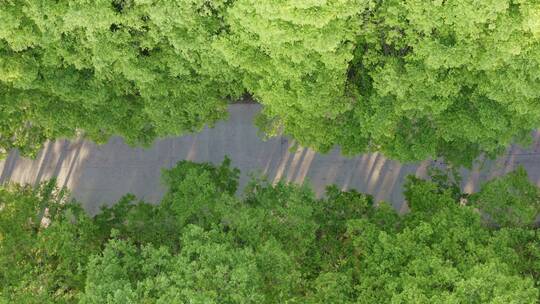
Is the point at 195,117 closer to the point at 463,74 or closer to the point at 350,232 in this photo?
the point at 350,232

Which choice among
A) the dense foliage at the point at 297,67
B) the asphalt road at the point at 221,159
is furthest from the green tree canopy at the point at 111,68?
the asphalt road at the point at 221,159

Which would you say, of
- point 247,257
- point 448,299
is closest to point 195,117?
point 247,257

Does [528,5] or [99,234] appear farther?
[99,234]

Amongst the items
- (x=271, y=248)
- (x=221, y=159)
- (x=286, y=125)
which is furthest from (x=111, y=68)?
(x=221, y=159)

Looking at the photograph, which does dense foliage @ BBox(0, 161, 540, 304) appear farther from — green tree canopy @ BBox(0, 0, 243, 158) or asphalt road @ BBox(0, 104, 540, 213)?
asphalt road @ BBox(0, 104, 540, 213)

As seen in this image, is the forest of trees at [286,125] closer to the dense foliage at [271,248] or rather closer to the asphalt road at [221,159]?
the dense foliage at [271,248]

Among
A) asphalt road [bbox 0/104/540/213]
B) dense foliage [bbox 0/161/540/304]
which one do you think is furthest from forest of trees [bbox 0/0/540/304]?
asphalt road [bbox 0/104/540/213]
